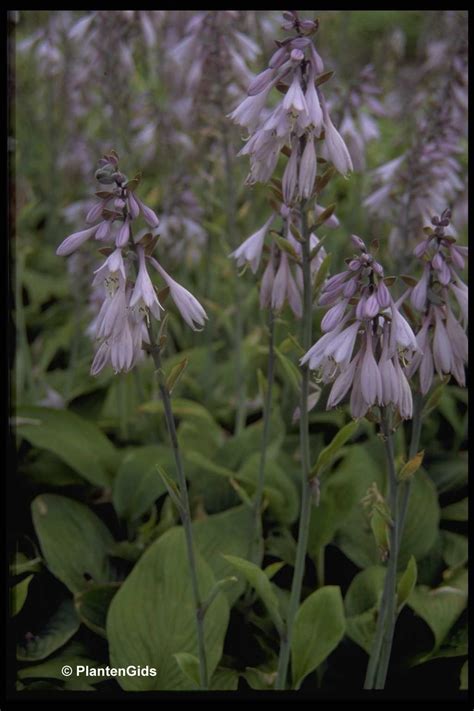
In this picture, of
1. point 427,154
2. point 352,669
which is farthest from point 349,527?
point 427,154

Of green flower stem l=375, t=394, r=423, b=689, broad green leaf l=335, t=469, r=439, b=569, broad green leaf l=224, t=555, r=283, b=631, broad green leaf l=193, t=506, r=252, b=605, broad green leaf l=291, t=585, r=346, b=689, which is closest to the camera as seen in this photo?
broad green leaf l=224, t=555, r=283, b=631

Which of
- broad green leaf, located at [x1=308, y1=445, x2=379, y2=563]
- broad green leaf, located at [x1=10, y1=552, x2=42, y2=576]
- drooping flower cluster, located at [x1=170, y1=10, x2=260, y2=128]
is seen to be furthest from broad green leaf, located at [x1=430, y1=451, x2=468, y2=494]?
drooping flower cluster, located at [x1=170, y1=10, x2=260, y2=128]

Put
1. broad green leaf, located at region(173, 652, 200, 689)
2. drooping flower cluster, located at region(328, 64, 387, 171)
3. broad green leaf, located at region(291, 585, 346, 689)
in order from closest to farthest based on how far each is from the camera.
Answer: broad green leaf, located at region(173, 652, 200, 689), broad green leaf, located at region(291, 585, 346, 689), drooping flower cluster, located at region(328, 64, 387, 171)

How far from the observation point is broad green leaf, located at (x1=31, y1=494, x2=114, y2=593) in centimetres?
257

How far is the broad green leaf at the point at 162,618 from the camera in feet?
7.28

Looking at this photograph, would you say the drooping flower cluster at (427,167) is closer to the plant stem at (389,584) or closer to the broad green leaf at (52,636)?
the plant stem at (389,584)

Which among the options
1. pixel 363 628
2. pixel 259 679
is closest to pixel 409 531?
pixel 363 628

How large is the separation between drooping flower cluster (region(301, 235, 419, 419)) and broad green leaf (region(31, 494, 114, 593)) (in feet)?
4.50

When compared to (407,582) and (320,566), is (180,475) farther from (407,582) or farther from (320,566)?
(320,566)

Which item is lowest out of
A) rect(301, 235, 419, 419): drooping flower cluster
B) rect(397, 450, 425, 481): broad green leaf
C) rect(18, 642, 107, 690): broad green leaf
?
rect(18, 642, 107, 690): broad green leaf

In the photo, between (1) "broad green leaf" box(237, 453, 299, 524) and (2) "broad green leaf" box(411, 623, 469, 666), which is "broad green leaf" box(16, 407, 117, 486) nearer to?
(1) "broad green leaf" box(237, 453, 299, 524)

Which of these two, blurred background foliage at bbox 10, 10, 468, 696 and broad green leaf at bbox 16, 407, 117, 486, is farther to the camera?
broad green leaf at bbox 16, 407, 117, 486

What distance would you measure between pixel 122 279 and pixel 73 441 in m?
1.52
